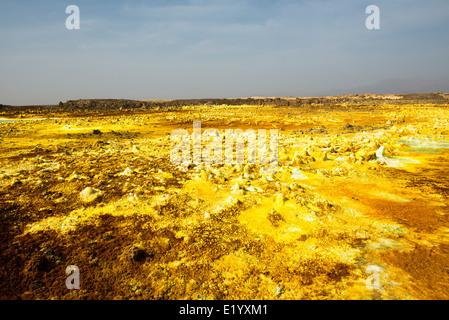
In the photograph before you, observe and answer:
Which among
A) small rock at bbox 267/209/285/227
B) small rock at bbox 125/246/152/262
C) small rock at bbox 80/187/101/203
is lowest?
small rock at bbox 125/246/152/262

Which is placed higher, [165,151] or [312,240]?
[165,151]

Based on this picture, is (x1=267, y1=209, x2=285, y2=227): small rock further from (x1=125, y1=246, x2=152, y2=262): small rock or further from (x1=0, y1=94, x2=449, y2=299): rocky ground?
(x1=125, y1=246, x2=152, y2=262): small rock

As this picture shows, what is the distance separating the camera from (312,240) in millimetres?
3508

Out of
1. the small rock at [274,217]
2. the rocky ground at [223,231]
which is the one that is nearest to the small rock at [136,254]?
the rocky ground at [223,231]

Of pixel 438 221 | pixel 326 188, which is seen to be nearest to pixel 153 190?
pixel 326 188

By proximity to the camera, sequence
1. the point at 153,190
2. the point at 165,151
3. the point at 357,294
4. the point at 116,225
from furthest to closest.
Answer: the point at 165,151
the point at 153,190
the point at 116,225
the point at 357,294

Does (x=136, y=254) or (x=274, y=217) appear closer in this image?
(x=136, y=254)

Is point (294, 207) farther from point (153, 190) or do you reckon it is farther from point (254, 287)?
point (153, 190)

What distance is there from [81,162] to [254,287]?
22.8 feet

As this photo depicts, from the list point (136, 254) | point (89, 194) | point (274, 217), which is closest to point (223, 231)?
point (274, 217)

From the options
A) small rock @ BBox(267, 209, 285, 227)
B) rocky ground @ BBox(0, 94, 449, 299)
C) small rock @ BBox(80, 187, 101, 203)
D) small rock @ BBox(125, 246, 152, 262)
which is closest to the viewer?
rocky ground @ BBox(0, 94, 449, 299)

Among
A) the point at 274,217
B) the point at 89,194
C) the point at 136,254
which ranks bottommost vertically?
the point at 136,254

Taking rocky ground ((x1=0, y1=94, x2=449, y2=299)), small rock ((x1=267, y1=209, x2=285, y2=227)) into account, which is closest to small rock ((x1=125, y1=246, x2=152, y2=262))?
rocky ground ((x1=0, y1=94, x2=449, y2=299))

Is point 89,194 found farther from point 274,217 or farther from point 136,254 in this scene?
Result: point 274,217
